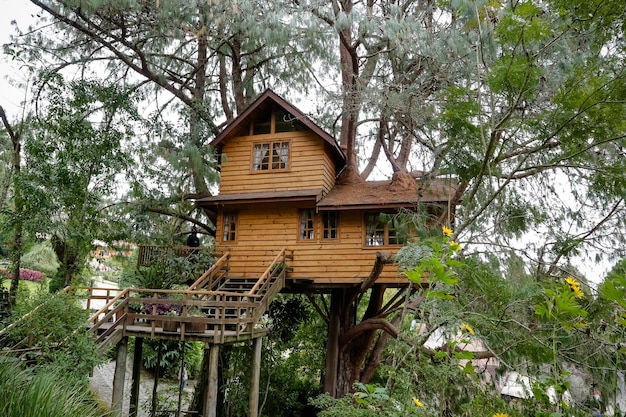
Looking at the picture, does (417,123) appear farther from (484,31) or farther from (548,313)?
(548,313)

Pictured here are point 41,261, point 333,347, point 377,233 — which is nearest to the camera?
point 377,233

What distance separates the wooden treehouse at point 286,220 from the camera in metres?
10.8

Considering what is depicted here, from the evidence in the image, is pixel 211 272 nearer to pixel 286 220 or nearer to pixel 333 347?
pixel 286 220

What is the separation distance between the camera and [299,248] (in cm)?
1151

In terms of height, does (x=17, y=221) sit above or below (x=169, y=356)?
above

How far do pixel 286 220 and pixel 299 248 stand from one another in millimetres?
870

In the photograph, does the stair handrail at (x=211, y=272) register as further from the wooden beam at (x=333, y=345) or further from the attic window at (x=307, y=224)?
the wooden beam at (x=333, y=345)

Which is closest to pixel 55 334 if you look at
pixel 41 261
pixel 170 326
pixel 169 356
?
pixel 170 326

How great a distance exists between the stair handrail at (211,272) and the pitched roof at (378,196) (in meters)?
2.87

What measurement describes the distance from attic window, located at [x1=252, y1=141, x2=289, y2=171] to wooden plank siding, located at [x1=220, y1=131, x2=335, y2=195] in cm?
12

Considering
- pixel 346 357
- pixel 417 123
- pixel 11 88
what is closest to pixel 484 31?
pixel 417 123

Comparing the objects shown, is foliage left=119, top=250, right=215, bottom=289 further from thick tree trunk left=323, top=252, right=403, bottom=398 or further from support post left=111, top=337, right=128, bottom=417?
thick tree trunk left=323, top=252, right=403, bottom=398

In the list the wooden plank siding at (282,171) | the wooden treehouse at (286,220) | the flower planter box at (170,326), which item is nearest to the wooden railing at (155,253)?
the wooden treehouse at (286,220)

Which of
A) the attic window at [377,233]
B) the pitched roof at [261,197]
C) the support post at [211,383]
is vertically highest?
the pitched roof at [261,197]
